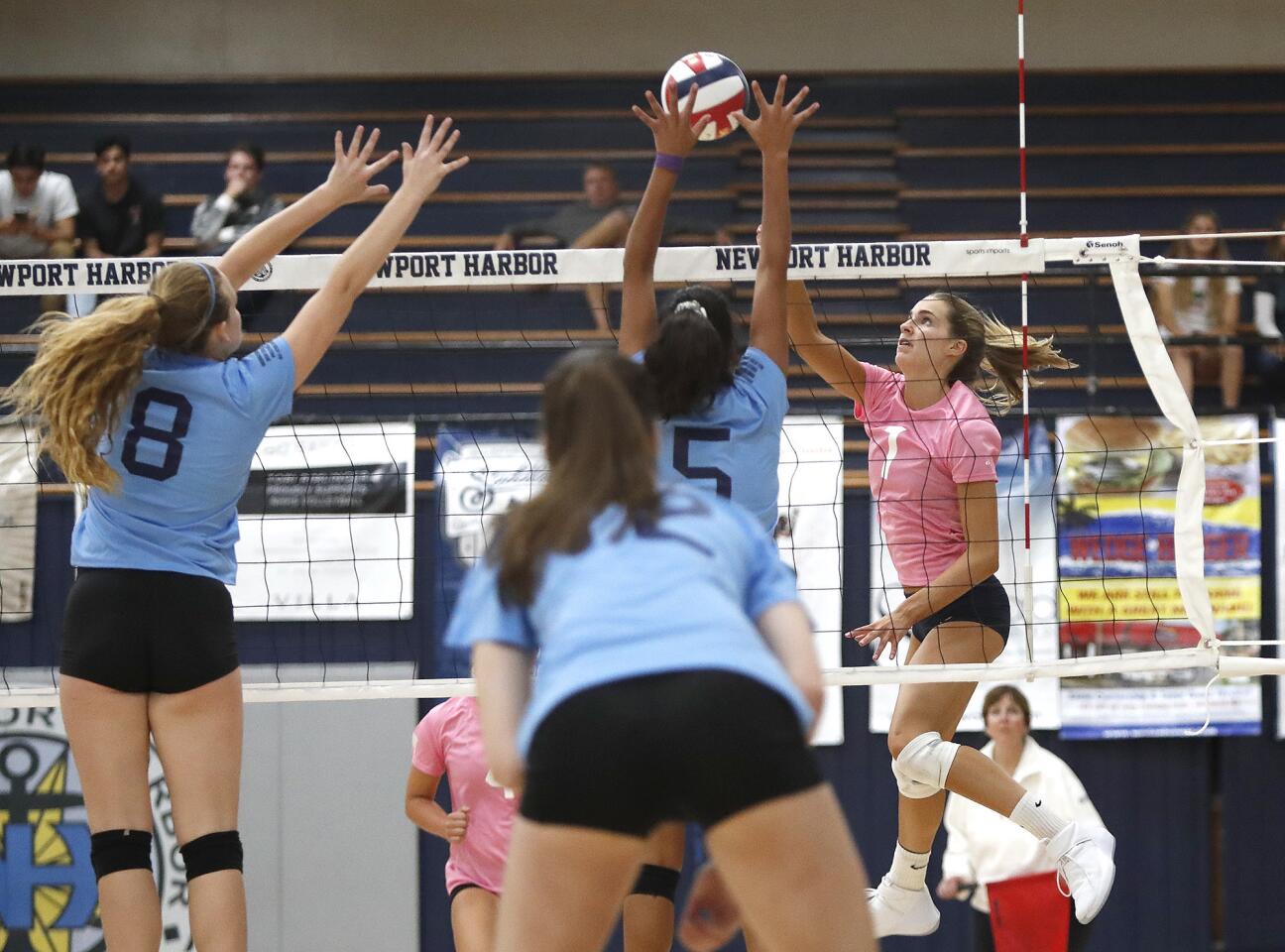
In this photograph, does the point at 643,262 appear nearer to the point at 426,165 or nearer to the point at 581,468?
the point at 426,165

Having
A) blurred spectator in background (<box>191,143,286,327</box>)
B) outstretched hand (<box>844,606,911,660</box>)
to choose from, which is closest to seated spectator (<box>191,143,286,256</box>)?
blurred spectator in background (<box>191,143,286,327</box>)

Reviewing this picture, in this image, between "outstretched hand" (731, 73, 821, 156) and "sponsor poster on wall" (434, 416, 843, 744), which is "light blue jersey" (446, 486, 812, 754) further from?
"sponsor poster on wall" (434, 416, 843, 744)

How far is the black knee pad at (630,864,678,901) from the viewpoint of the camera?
3852 mm

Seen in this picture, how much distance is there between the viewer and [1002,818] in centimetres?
696

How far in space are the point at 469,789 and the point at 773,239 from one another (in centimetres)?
208

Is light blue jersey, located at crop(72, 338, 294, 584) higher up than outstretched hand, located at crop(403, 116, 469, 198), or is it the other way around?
outstretched hand, located at crop(403, 116, 469, 198)

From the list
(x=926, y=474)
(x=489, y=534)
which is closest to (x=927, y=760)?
(x=926, y=474)

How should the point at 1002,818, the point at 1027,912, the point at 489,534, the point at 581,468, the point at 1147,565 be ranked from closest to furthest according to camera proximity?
the point at 581,468
the point at 1027,912
the point at 1002,818
the point at 489,534
the point at 1147,565

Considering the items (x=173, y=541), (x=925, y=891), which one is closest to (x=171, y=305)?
(x=173, y=541)

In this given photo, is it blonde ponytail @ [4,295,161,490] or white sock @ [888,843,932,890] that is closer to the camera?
blonde ponytail @ [4,295,161,490]

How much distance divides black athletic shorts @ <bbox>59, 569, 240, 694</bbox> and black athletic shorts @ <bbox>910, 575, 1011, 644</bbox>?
2100 mm

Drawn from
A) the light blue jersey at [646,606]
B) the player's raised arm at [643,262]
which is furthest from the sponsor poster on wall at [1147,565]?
the light blue jersey at [646,606]

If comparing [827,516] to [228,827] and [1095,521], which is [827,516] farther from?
[228,827]

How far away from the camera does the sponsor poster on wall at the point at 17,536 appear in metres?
7.51
